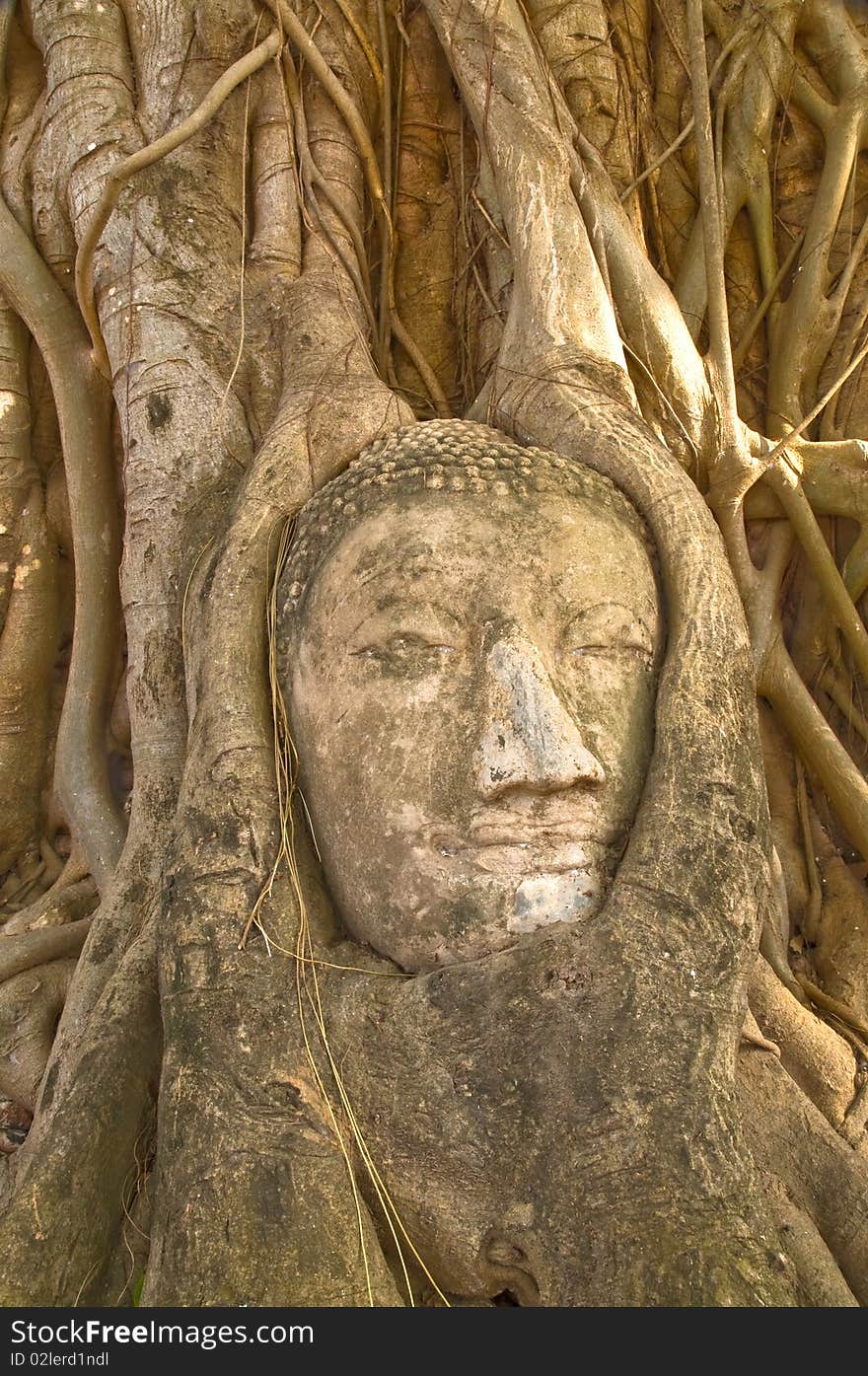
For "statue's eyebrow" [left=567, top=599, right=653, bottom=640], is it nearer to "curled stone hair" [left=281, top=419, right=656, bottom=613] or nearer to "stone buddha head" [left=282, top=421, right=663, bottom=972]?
"stone buddha head" [left=282, top=421, right=663, bottom=972]

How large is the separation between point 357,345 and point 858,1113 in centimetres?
228

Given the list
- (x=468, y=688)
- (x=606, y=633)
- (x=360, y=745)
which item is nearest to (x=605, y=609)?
(x=606, y=633)

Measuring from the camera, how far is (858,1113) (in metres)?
2.42

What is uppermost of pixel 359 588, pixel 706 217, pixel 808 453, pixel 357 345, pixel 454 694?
pixel 706 217

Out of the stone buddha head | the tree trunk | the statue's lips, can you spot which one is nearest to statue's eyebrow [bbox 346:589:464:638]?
the stone buddha head

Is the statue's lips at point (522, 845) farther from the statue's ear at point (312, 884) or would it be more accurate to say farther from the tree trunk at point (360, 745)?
the statue's ear at point (312, 884)

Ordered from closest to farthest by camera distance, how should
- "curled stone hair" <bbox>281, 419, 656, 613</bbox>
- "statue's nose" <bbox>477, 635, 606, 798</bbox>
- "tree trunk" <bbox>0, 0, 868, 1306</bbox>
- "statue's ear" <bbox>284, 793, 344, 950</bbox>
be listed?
"tree trunk" <bbox>0, 0, 868, 1306</bbox>, "statue's nose" <bbox>477, 635, 606, 798</bbox>, "statue's ear" <bbox>284, 793, 344, 950</bbox>, "curled stone hair" <bbox>281, 419, 656, 613</bbox>

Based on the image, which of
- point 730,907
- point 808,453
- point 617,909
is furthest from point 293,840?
point 808,453

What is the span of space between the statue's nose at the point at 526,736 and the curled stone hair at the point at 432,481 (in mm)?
435

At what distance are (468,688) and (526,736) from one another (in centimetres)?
17

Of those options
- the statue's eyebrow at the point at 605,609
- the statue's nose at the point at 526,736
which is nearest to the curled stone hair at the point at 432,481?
the statue's eyebrow at the point at 605,609

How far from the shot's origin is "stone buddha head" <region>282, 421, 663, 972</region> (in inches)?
83.6

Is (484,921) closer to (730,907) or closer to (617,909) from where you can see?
(617,909)

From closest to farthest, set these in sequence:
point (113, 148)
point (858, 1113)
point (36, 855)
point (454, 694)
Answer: point (454, 694) < point (858, 1113) < point (113, 148) < point (36, 855)
